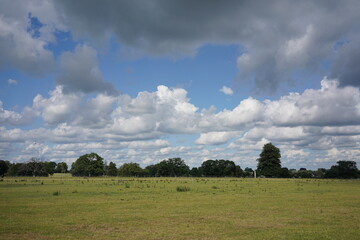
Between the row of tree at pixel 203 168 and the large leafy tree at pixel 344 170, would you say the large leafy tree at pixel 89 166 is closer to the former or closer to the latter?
the row of tree at pixel 203 168

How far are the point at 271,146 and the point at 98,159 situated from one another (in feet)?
286

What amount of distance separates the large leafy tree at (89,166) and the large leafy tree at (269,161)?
79.5m

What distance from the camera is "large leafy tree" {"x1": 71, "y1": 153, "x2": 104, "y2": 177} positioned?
508 ft

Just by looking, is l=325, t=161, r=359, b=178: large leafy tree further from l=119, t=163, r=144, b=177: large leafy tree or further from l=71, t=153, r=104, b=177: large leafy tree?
l=71, t=153, r=104, b=177: large leafy tree

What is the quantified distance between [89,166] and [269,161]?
285 ft

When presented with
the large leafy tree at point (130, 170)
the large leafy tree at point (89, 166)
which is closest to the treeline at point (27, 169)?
the large leafy tree at point (89, 166)

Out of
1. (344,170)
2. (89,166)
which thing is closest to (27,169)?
(89,166)

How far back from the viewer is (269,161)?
132 meters

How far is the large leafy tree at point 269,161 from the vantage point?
12945 cm

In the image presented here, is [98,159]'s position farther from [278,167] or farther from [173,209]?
[173,209]

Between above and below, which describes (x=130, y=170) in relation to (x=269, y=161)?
below

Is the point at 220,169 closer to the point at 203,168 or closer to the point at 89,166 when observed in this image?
the point at 203,168

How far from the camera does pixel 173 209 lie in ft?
79.8

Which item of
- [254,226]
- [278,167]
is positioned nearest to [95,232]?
[254,226]
